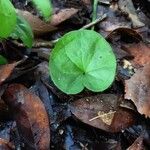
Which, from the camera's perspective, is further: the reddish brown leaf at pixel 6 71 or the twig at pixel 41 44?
the twig at pixel 41 44

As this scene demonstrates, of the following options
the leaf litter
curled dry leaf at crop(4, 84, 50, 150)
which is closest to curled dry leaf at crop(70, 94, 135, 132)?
the leaf litter

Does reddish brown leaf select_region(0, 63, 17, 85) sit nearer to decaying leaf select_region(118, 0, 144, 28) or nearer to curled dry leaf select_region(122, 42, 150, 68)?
curled dry leaf select_region(122, 42, 150, 68)

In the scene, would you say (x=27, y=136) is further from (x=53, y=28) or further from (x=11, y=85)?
(x=53, y=28)

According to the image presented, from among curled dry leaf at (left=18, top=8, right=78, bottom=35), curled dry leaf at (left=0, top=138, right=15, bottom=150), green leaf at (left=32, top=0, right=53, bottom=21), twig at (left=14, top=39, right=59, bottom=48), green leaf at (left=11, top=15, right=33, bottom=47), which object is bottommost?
curled dry leaf at (left=0, top=138, right=15, bottom=150)

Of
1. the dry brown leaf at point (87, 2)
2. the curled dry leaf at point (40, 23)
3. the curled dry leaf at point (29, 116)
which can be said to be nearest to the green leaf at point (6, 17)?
the curled dry leaf at point (29, 116)

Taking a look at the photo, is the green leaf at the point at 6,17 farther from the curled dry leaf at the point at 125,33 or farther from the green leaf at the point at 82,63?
the curled dry leaf at the point at 125,33

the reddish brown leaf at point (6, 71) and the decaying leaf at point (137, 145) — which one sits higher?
the reddish brown leaf at point (6, 71)
